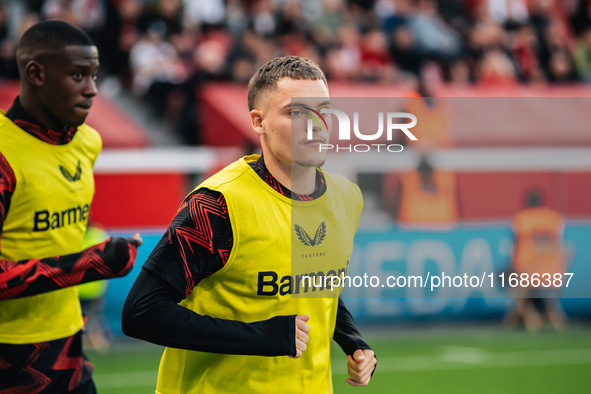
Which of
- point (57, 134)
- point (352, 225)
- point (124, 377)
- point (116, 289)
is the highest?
point (57, 134)

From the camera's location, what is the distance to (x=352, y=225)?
9.51ft

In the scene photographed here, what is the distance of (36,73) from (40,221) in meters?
0.64

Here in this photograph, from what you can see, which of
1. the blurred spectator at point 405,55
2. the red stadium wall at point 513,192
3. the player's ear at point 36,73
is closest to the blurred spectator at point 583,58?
the blurred spectator at point 405,55

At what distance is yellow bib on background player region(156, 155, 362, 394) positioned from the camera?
254cm

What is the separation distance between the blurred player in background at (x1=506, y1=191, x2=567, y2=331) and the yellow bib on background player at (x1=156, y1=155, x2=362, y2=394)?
4.97 meters

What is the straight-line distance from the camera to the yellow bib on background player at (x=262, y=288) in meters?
2.54

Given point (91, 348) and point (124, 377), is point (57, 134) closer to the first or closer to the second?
point (124, 377)

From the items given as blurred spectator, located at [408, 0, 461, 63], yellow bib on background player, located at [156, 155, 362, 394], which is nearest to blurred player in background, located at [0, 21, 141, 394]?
yellow bib on background player, located at [156, 155, 362, 394]

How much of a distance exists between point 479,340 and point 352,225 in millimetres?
6887

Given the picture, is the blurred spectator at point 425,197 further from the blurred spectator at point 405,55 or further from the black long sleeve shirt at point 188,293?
the black long sleeve shirt at point 188,293

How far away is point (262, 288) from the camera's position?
8.45 feet

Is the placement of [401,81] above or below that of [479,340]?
above

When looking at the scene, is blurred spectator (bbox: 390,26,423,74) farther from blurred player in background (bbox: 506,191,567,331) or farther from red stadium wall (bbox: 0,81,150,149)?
red stadium wall (bbox: 0,81,150,149)

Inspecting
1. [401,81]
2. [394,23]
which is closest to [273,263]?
[401,81]
